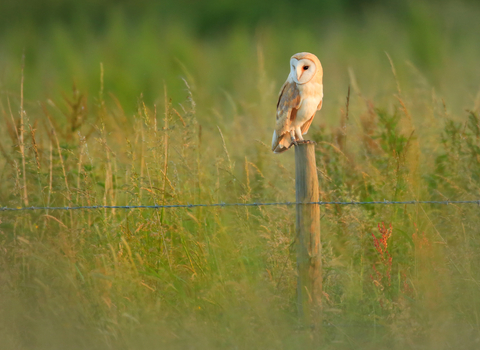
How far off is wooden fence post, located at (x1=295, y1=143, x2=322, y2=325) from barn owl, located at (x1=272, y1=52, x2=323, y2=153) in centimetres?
35

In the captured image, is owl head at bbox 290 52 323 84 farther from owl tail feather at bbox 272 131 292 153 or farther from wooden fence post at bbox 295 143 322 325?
wooden fence post at bbox 295 143 322 325

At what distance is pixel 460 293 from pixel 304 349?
960mm

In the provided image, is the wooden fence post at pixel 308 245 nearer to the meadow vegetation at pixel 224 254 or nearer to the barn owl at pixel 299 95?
the meadow vegetation at pixel 224 254

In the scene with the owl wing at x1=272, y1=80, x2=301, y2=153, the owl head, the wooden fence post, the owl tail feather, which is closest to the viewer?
the wooden fence post

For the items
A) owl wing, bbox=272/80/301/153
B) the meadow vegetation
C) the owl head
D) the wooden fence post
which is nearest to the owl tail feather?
owl wing, bbox=272/80/301/153

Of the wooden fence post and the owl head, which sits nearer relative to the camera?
the wooden fence post

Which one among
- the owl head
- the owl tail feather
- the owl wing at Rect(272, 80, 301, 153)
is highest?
the owl head

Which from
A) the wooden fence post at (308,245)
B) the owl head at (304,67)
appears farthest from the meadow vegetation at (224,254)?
the owl head at (304,67)

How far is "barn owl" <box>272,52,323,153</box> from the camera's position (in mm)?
2840

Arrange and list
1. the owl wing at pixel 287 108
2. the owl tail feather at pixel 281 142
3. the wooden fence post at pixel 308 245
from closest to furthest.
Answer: the wooden fence post at pixel 308 245
the owl wing at pixel 287 108
the owl tail feather at pixel 281 142

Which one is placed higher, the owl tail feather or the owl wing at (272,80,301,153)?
the owl wing at (272,80,301,153)

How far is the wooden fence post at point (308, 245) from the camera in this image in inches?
97.7

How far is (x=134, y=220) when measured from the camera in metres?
3.22

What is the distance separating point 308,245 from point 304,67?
1.01 m
